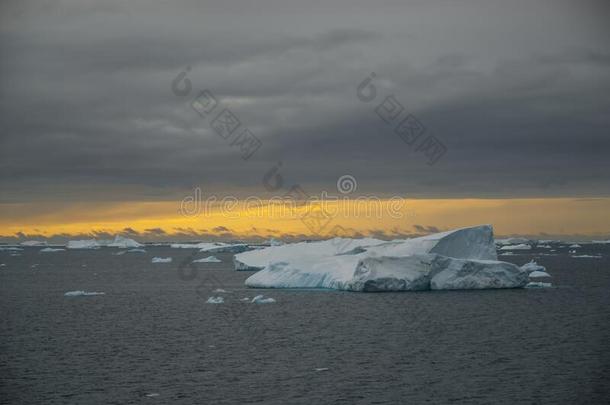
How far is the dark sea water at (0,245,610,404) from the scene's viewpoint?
77.7ft

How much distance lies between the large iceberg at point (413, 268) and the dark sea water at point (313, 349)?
1.19 meters

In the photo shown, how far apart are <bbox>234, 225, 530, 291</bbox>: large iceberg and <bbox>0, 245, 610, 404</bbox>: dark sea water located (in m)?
1.19

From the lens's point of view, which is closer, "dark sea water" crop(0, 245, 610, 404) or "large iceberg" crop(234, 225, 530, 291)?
"dark sea water" crop(0, 245, 610, 404)

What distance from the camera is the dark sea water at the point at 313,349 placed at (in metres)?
23.7

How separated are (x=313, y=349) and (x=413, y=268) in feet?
71.2

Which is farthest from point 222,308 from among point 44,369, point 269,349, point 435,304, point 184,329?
point 44,369

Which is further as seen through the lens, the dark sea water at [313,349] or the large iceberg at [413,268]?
the large iceberg at [413,268]

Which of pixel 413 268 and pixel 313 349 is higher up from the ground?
pixel 413 268

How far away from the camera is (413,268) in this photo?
52594 millimetres

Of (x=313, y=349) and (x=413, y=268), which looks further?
(x=413, y=268)

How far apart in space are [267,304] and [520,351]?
21.6 m

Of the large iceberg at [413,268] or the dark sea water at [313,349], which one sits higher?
the large iceberg at [413,268]

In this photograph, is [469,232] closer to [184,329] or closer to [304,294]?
[304,294]

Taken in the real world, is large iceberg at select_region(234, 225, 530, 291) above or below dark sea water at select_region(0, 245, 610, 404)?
above
